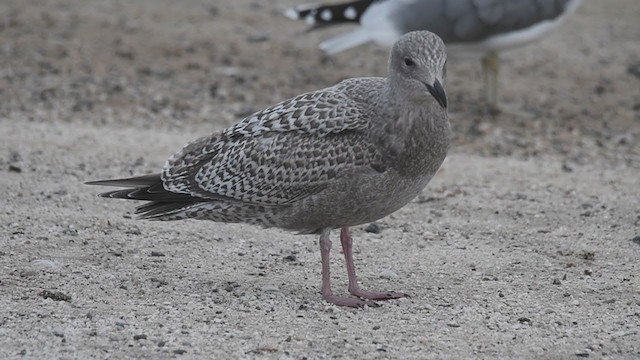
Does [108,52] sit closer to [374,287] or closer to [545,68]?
[545,68]

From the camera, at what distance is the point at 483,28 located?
11.6 meters

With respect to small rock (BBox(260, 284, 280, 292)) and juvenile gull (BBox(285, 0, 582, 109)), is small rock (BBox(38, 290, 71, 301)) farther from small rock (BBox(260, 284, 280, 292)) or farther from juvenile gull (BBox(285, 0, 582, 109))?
juvenile gull (BBox(285, 0, 582, 109))

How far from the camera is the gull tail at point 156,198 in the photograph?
6.39 meters

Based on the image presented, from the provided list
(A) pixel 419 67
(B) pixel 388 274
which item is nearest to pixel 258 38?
(B) pixel 388 274

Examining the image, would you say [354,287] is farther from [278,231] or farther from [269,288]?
[278,231]

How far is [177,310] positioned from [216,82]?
630 cm

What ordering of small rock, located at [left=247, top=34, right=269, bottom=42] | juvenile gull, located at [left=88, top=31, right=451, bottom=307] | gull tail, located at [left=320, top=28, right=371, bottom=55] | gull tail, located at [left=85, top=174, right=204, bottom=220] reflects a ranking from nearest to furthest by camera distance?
juvenile gull, located at [left=88, top=31, right=451, bottom=307] < gull tail, located at [left=85, top=174, right=204, bottom=220] < gull tail, located at [left=320, top=28, right=371, bottom=55] < small rock, located at [left=247, top=34, right=269, bottom=42]

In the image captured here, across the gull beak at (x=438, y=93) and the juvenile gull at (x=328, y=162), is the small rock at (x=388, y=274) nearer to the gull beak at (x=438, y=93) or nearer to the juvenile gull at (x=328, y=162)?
the juvenile gull at (x=328, y=162)

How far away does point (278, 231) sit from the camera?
748cm

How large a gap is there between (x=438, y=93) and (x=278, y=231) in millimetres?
2074

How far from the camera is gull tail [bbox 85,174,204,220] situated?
6.39 meters

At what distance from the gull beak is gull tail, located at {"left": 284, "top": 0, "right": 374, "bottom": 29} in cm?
626

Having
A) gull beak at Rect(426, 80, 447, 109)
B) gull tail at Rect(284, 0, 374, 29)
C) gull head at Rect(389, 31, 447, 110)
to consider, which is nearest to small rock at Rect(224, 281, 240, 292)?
gull head at Rect(389, 31, 447, 110)

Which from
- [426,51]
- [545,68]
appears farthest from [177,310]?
[545,68]
